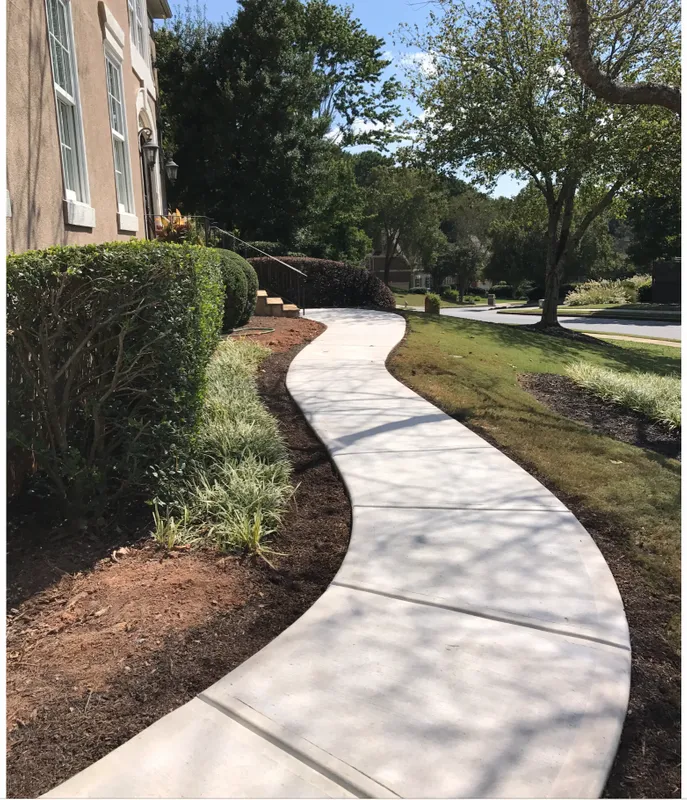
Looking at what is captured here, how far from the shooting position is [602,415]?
7.59 metres

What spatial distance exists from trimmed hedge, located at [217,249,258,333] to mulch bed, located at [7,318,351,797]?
24.3 ft

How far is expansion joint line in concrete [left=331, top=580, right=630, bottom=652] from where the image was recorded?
8.93 ft

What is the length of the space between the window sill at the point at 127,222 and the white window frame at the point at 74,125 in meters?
1.55

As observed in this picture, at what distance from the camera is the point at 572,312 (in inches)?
1350

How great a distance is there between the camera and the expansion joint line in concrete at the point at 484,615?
2.72 metres

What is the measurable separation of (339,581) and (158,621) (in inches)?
35.8

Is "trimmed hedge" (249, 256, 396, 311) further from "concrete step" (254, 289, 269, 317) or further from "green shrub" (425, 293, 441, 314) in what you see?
"concrete step" (254, 289, 269, 317)

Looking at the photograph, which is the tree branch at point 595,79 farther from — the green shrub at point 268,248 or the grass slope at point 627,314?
the grass slope at point 627,314

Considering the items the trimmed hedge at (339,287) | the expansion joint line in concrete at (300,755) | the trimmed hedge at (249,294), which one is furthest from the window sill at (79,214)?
the trimmed hedge at (339,287)

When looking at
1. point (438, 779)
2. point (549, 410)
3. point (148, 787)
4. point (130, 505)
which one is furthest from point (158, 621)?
point (549, 410)

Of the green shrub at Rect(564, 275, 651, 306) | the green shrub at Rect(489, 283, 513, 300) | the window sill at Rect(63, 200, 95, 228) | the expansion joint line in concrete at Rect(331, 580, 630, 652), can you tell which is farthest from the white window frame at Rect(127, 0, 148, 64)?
the green shrub at Rect(489, 283, 513, 300)

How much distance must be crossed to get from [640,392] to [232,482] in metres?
6.13

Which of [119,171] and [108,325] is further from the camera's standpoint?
[119,171]

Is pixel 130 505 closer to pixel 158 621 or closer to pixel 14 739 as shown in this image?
pixel 158 621
